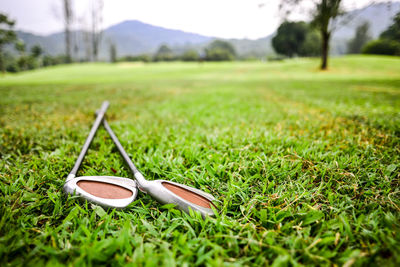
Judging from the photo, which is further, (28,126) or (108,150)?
(28,126)

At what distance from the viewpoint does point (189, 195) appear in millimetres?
1163

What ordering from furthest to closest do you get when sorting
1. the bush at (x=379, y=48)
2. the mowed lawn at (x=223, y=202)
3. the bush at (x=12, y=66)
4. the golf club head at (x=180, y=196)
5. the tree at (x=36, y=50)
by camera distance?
the bush at (x=12, y=66), the tree at (x=36, y=50), the bush at (x=379, y=48), the golf club head at (x=180, y=196), the mowed lawn at (x=223, y=202)

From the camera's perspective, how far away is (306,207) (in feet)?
3.63

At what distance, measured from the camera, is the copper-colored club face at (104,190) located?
117 centimetres

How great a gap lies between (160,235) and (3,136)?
2.53 m

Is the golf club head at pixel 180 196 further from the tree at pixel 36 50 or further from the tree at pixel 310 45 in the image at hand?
the tree at pixel 36 50

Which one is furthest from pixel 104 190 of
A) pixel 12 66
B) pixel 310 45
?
pixel 12 66

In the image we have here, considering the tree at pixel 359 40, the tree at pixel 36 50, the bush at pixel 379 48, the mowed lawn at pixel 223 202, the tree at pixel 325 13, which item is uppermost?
the tree at pixel 359 40

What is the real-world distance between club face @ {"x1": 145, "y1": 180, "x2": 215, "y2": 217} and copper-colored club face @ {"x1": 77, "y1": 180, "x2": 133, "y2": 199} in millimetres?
158

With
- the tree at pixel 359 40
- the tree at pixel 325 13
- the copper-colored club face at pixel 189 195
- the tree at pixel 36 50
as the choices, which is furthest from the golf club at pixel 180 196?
the tree at pixel 359 40

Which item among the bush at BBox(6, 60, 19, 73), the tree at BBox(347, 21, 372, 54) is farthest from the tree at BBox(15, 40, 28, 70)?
the tree at BBox(347, 21, 372, 54)

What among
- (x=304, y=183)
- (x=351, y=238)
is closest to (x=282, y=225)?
(x=351, y=238)

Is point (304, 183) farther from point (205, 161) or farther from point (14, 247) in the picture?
→ point (14, 247)

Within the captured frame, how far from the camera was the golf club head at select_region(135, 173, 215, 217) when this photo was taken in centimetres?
109
